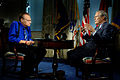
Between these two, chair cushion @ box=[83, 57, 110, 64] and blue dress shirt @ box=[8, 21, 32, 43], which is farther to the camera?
blue dress shirt @ box=[8, 21, 32, 43]

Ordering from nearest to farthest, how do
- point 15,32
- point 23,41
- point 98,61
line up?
1. point 98,61
2. point 23,41
3. point 15,32

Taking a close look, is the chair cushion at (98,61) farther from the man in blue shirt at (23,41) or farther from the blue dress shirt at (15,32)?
the blue dress shirt at (15,32)

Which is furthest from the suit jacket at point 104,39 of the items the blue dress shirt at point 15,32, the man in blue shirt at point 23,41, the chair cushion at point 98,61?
the blue dress shirt at point 15,32

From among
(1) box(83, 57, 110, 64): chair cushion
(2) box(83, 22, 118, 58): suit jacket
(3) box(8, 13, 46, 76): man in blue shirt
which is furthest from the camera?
(3) box(8, 13, 46, 76): man in blue shirt

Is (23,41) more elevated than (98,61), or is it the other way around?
(23,41)

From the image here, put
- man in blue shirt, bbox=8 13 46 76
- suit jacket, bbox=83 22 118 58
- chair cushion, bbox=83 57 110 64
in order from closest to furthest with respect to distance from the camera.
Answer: suit jacket, bbox=83 22 118 58, chair cushion, bbox=83 57 110 64, man in blue shirt, bbox=8 13 46 76

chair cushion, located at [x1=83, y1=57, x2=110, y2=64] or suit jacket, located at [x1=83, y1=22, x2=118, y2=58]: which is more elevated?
suit jacket, located at [x1=83, y1=22, x2=118, y2=58]

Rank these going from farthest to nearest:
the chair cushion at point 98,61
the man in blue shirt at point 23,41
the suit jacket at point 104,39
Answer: the man in blue shirt at point 23,41, the chair cushion at point 98,61, the suit jacket at point 104,39

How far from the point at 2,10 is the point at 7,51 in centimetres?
389

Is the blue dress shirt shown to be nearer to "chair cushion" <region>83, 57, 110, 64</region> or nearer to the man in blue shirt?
the man in blue shirt

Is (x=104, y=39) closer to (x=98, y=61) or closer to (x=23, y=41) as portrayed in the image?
(x=98, y=61)

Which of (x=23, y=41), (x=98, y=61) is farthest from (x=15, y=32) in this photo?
(x=98, y=61)

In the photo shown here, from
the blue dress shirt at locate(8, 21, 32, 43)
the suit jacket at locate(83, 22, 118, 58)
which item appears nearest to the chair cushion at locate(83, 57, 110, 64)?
the suit jacket at locate(83, 22, 118, 58)

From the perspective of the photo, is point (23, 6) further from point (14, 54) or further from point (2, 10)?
point (14, 54)
